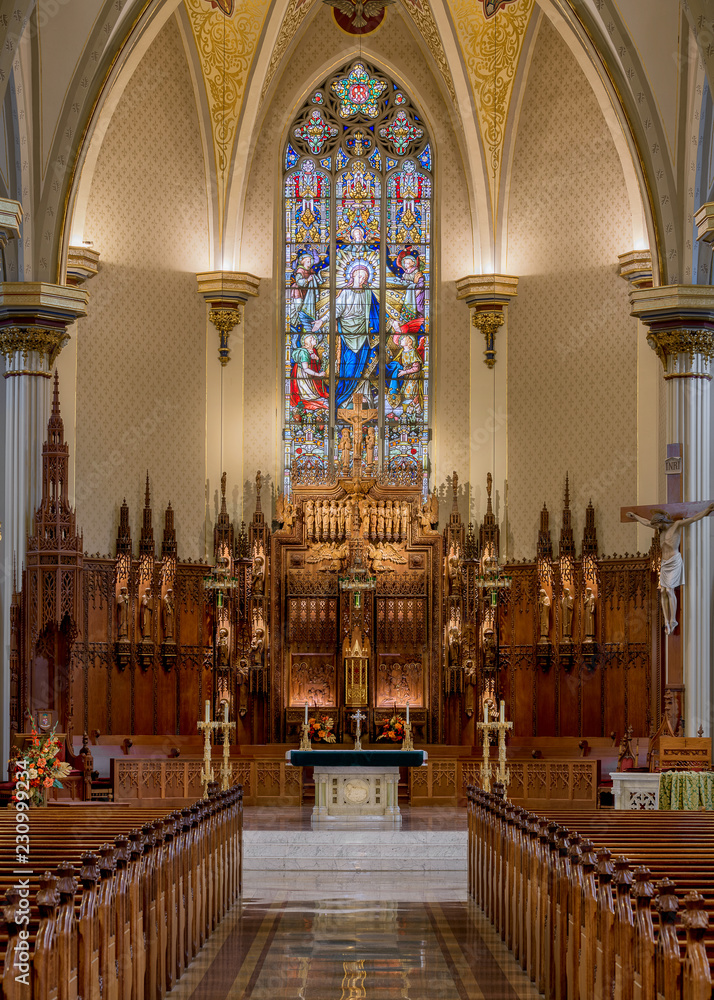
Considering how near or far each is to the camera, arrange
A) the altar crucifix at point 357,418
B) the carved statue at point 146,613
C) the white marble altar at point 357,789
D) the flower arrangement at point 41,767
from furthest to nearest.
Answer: the altar crucifix at point 357,418, the carved statue at point 146,613, the white marble altar at point 357,789, the flower arrangement at point 41,767

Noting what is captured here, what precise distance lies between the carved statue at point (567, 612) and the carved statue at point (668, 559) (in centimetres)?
364

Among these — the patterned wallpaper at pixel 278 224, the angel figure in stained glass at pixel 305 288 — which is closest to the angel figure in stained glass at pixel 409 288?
the patterned wallpaper at pixel 278 224

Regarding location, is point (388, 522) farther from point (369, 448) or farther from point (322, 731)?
point (322, 731)

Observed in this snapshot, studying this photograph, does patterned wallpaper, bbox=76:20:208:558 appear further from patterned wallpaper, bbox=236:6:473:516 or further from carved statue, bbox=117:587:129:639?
patterned wallpaper, bbox=236:6:473:516

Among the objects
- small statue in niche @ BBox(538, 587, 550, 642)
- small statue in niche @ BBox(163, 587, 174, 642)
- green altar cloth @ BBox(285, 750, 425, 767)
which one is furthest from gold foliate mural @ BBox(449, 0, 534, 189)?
green altar cloth @ BBox(285, 750, 425, 767)

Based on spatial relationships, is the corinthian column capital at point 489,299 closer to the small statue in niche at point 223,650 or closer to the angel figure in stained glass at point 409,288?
the angel figure in stained glass at point 409,288

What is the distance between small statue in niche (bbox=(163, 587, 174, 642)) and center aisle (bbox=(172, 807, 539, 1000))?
4848 mm

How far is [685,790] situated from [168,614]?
31.9 ft

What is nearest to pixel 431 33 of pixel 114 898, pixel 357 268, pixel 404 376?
pixel 357 268

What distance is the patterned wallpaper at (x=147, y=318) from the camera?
2256 centimetres

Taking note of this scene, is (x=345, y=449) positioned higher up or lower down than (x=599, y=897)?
higher up

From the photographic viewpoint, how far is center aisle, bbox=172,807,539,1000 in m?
9.63

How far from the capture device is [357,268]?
25609 mm

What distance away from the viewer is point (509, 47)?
24.1 meters
